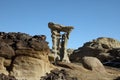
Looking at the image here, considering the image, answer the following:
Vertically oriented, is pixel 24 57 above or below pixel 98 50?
below

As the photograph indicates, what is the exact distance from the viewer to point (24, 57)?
88.1ft

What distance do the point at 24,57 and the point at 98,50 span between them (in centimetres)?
4570

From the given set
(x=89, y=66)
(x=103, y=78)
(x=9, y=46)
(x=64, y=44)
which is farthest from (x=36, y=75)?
(x=64, y=44)

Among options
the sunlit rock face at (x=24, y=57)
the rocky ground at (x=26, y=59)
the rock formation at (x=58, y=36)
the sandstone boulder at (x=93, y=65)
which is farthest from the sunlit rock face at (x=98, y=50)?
the sunlit rock face at (x=24, y=57)

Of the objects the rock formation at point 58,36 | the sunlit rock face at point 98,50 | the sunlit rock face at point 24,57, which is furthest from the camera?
the sunlit rock face at point 98,50

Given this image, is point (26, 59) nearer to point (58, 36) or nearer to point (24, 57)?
point (24, 57)

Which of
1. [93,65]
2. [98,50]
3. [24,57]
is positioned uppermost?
[98,50]

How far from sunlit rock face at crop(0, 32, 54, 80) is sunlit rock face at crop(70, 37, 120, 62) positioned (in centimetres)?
3669

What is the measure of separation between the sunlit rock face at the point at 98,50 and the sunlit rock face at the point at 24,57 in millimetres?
36691

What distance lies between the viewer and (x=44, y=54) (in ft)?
90.8

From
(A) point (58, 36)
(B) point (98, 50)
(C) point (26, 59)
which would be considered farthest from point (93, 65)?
(B) point (98, 50)

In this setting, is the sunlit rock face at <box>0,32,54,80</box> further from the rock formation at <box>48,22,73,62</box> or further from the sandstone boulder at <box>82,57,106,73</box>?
the rock formation at <box>48,22,73,62</box>

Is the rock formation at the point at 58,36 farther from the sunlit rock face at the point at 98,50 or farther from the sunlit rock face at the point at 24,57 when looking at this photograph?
the sunlit rock face at the point at 24,57

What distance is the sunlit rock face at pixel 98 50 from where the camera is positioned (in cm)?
6599
